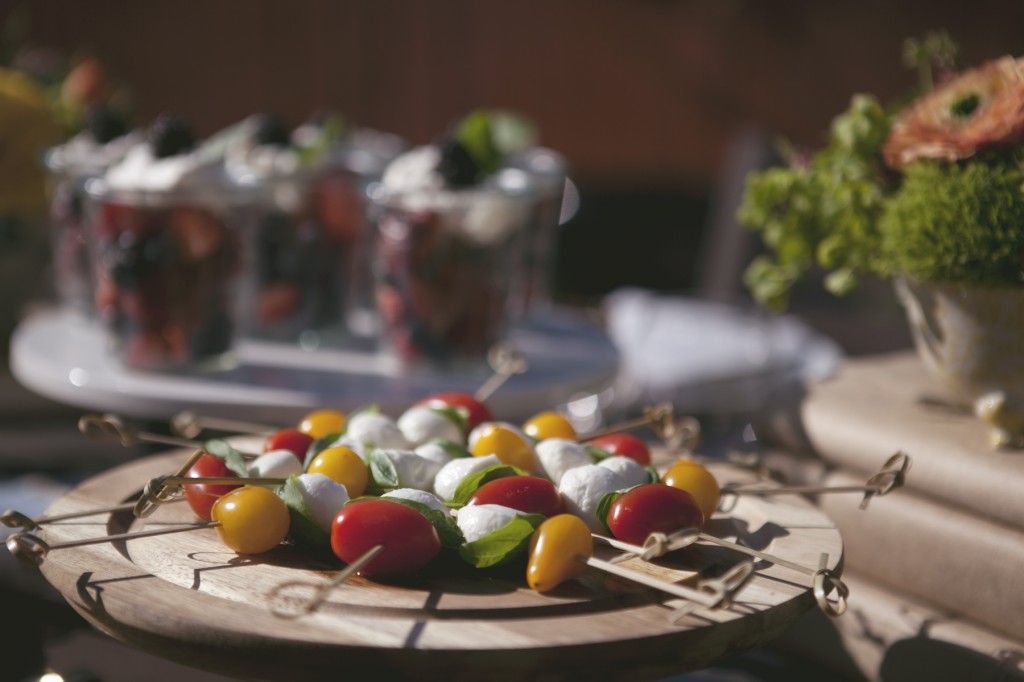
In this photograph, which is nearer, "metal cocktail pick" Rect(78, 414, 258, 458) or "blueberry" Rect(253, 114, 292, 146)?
"metal cocktail pick" Rect(78, 414, 258, 458)

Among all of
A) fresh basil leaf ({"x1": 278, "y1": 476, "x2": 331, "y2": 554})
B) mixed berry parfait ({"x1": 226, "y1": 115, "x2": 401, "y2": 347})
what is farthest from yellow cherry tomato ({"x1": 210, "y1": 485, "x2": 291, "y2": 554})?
mixed berry parfait ({"x1": 226, "y1": 115, "x2": 401, "y2": 347})

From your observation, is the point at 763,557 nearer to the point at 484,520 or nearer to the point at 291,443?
the point at 484,520

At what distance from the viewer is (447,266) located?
127 cm

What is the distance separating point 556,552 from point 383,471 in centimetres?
16

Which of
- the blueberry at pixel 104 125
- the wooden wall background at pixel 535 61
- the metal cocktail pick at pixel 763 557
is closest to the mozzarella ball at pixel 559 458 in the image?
the metal cocktail pick at pixel 763 557

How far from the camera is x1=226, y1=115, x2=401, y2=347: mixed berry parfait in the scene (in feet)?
4.66

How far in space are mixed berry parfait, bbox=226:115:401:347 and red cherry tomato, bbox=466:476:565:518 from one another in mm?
765

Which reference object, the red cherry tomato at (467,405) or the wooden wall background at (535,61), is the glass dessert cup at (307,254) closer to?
the red cherry tomato at (467,405)

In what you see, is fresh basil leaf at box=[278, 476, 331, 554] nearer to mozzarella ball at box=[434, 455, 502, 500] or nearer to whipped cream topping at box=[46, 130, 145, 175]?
mozzarella ball at box=[434, 455, 502, 500]

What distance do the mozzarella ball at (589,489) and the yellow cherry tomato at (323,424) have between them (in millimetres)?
221

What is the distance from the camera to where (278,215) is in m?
1.43

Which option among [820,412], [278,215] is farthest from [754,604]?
[278,215]

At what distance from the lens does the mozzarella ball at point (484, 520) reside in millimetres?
671

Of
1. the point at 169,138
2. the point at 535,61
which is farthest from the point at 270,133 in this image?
the point at 535,61
